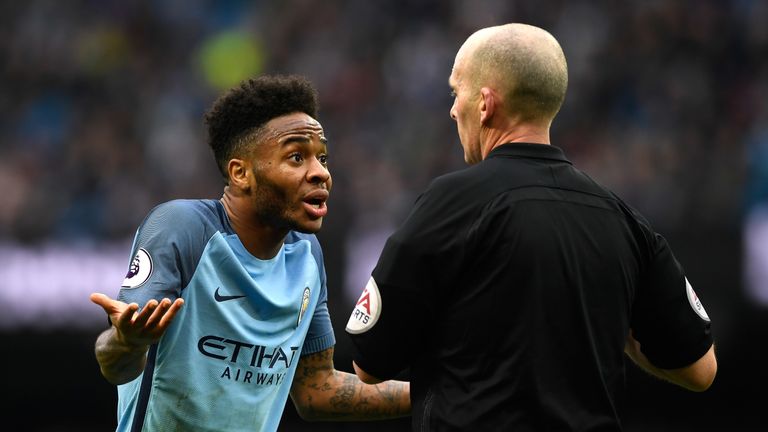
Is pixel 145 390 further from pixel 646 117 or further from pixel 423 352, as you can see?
pixel 646 117

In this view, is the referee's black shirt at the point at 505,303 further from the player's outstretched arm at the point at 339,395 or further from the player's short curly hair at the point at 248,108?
the player's short curly hair at the point at 248,108

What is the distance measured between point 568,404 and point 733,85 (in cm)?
988

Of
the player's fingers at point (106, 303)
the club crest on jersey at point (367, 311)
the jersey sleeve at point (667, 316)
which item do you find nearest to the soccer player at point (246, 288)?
the player's fingers at point (106, 303)

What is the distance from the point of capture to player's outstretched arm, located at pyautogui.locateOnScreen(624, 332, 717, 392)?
404cm

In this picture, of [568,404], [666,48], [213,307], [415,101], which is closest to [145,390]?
[213,307]

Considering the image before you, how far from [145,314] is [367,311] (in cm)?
71

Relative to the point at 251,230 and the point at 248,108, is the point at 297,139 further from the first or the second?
the point at 251,230

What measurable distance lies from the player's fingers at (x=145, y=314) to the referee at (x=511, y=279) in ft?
2.12

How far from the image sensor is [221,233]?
4398 mm

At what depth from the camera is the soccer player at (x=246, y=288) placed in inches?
168

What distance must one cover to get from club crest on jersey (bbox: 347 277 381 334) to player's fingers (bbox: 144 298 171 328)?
588 mm

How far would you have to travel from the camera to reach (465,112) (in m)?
3.90

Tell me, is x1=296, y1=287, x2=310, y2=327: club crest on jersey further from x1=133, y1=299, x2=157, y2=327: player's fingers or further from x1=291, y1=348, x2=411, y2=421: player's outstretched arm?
x1=133, y1=299, x2=157, y2=327: player's fingers

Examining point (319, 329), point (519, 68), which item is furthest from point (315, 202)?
point (519, 68)
